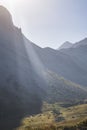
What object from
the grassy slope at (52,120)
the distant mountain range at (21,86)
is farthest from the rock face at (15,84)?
the grassy slope at (52,120)

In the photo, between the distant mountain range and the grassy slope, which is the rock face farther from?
the grassy slope

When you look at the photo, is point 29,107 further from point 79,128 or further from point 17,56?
point 79,128

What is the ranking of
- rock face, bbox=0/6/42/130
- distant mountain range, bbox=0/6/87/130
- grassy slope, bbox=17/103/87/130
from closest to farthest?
grassy slope, bbox=17/103/87/130 < rock face, bbox=0/6/42/130 < distant mountain range, bbox=0/6/87/130

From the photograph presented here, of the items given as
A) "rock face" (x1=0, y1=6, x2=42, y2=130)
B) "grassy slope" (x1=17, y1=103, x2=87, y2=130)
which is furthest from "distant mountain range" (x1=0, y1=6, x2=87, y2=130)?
"grassy slope" (x1=17, y1=103, x2=87, y2=130)

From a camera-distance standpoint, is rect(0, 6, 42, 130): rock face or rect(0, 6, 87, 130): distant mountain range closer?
rect(0, 6, 42, 130): rock face

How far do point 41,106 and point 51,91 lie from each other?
39465 mm

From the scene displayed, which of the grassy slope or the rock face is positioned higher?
the rock face

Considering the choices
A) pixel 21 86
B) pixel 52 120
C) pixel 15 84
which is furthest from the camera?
pixel 21 86

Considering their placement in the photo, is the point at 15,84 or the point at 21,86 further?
the point at 21,86

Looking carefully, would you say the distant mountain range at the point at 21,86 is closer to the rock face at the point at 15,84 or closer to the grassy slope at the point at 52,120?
the rock face at the point at 15,84

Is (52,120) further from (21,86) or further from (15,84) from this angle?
(21,86)

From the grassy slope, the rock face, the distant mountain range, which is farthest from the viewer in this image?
the distant mountain range

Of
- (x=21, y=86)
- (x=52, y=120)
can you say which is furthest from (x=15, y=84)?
(x=52, y=120)

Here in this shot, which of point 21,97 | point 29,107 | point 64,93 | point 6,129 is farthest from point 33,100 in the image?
point 6,129
